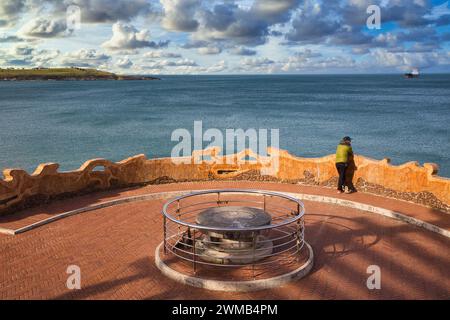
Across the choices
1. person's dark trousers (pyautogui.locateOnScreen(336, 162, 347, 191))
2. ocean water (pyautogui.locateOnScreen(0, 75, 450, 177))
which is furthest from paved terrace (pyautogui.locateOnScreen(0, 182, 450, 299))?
ocean water (pyautogui.locateOnScreen(0, 75, 450, 177))

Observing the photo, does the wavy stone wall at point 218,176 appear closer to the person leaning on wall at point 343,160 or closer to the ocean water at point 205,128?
the person leaning on wall at point 343,160

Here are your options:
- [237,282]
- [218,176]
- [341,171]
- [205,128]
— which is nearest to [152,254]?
[237,282]

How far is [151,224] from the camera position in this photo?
1291cm

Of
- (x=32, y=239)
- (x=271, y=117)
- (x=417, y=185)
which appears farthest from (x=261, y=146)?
(x=32, y=239)

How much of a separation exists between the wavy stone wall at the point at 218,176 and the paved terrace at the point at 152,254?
0.52m

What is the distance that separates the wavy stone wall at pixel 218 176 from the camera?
13859mm

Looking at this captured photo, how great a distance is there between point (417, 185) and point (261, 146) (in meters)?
35.6

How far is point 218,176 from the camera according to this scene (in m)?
18.0

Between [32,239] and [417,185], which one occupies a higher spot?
[417,185]

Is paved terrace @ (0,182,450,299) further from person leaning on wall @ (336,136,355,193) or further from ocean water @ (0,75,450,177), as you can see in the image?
ocean water @ (0,75,450,177)

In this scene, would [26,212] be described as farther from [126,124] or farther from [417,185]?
[126,124]

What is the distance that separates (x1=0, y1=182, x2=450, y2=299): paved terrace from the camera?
8.70m

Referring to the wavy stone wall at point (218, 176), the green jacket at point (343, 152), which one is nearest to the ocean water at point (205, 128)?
the wavy stone wall at point (218, 176)
